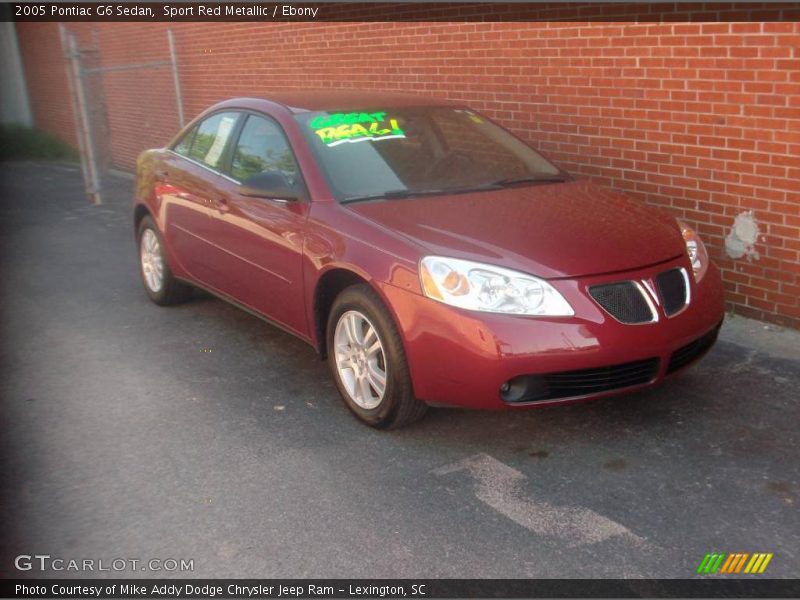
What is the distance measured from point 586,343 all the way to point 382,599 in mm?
1455

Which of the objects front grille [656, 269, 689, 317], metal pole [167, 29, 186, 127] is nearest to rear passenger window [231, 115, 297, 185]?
front grille [656, 269, 689, 317]

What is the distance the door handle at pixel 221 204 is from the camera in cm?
547

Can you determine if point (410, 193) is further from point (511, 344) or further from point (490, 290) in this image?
point (511, 344)

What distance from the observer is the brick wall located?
5.52 m

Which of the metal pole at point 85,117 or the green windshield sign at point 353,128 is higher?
the green windshield sign at point 353,128

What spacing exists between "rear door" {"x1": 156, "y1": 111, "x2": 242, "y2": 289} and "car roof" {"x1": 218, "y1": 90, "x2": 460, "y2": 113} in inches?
10.6

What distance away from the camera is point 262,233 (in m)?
5.08

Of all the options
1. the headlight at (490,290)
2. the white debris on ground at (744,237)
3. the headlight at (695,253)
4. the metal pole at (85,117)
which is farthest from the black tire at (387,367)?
the metal pole at (85,117)

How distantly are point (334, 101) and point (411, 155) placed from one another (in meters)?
0.70

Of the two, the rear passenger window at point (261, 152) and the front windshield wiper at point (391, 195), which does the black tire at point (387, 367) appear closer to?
the front windshield wiper at point (391, 195)

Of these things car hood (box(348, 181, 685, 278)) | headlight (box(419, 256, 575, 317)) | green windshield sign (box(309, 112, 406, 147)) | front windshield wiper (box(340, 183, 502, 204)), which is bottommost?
headlight (box(419, 256, 575, 317))
